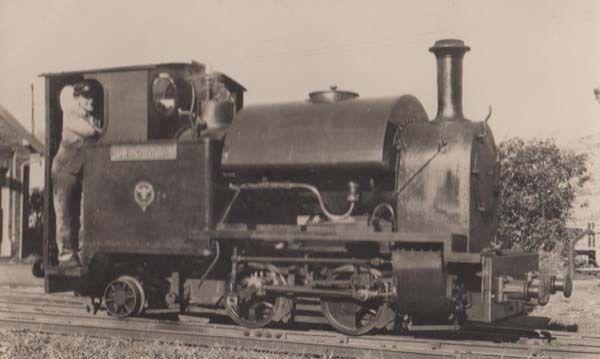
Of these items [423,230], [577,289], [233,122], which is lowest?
[577,289]

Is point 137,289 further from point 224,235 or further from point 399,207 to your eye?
point 399,207

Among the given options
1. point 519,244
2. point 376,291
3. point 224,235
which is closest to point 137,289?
point 224,235

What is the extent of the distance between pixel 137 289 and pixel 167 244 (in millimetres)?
724

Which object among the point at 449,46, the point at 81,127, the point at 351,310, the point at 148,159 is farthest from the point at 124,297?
the point at 449,46

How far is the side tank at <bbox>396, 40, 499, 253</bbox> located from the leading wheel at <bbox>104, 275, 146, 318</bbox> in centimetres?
319

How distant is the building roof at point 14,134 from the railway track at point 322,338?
10316 mm

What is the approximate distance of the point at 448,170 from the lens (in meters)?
7.28

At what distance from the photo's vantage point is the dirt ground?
9.00 meters

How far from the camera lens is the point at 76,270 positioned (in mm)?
8852

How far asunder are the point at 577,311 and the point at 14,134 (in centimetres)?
1569

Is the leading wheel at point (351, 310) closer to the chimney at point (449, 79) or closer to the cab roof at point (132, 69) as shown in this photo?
the chimney at point (449, 79)

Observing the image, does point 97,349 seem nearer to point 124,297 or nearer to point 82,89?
point 124,297

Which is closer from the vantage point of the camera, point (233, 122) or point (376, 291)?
point (376, 291)

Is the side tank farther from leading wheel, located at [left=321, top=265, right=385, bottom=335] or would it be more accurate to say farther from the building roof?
the building roof
